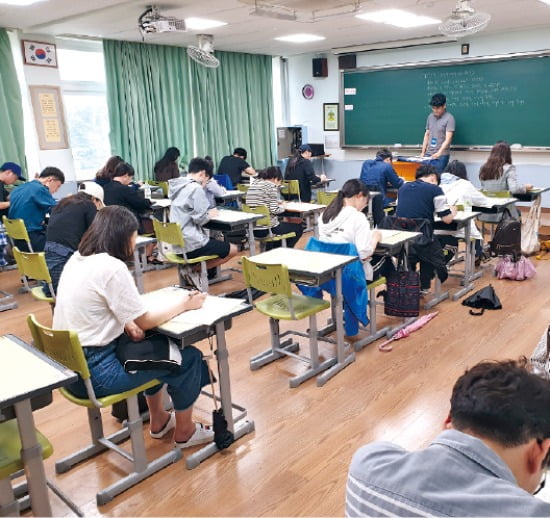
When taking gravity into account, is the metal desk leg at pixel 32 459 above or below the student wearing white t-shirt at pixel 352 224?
below

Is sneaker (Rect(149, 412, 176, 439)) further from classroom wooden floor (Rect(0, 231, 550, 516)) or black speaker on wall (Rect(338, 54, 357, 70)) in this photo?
black speaker on wall (Rect(338, 54, 357, 70))

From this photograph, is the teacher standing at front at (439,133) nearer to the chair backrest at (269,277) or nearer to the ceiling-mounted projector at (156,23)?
the ceiling-mounted projector at (156,23)

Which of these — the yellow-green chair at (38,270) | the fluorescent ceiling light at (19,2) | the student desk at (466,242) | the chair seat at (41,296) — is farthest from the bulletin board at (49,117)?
the student desk at (466,242)

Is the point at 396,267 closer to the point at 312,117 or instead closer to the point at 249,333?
the point at 249,333

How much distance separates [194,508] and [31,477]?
72cm

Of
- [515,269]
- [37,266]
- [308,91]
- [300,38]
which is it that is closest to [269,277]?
[37,266]

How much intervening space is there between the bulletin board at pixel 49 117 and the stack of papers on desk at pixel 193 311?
5312 millimetres

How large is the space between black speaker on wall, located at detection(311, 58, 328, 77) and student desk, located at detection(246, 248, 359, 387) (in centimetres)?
726

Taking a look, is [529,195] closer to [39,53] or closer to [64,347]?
[64,347]

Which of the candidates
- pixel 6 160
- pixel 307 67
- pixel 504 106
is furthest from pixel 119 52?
pixel 504 106

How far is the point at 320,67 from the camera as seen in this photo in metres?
10.1

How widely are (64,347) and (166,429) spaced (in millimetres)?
912

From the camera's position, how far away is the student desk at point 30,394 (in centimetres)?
183

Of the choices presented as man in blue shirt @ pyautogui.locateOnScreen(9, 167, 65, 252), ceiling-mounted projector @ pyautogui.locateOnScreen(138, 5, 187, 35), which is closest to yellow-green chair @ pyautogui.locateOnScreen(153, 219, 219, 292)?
man in blue shirt @ pyautogui.locateOnScreen(9, 167, 65, 252)
